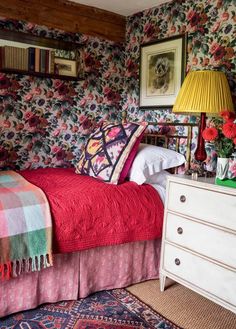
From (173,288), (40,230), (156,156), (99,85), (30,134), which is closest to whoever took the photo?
(40,230)

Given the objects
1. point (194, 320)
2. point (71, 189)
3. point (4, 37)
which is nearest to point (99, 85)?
point (4, 37)

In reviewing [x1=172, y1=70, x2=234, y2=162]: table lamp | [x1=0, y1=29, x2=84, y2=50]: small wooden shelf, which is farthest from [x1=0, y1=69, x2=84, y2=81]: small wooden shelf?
[x1=172, y1=70, x2=234, y2=162]: table lamp

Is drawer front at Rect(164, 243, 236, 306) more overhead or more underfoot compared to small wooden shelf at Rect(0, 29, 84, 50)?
more underfoot

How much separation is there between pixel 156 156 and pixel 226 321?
111 centimetres

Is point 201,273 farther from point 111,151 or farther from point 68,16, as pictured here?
point 68,16

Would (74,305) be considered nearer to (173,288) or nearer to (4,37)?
(173,288)

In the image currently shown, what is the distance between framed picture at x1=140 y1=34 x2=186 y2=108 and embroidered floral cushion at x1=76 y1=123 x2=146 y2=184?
0.59 meters

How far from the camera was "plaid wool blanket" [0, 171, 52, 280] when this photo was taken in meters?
1.71

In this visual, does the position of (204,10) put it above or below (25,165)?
above

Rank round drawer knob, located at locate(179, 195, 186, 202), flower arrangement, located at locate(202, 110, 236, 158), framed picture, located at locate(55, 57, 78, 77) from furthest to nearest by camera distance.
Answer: framed picture, located at locate(55, 57, 78, 77) < round drawer knob, located at locate(179, 195, 186, 202) < flower arrangement, located at locate(202, 110, 236, 158)

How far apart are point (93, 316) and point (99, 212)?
1.89 feet

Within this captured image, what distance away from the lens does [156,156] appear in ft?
7.88

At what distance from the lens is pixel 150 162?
235cm

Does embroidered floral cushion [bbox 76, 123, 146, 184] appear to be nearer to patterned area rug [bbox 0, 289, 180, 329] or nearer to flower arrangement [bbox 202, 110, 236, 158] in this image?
flower arrangement [bbox 202, 110, 236, 158]
